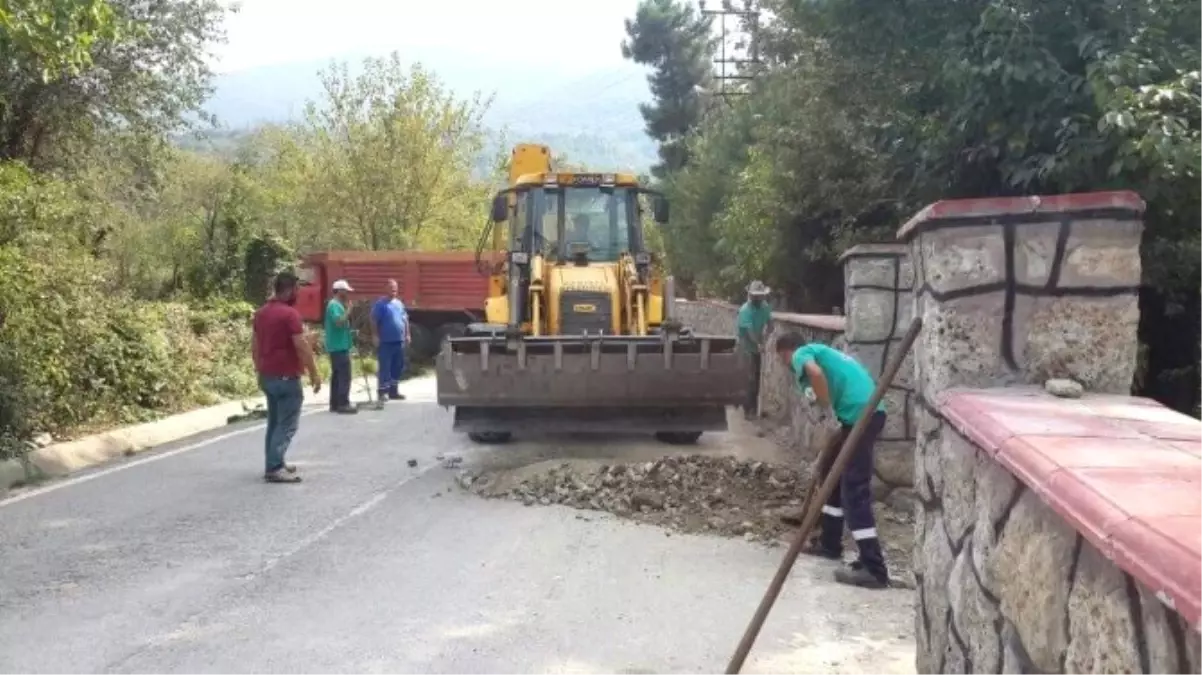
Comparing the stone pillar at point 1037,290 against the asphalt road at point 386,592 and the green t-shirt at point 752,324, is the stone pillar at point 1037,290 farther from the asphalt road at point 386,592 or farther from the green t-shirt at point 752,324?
the green t-shirt at point 752,324

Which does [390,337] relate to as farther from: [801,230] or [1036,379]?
[1036,379]

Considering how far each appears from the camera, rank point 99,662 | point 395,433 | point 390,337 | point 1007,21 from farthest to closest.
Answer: point 390,337, point 395,433, point 1007,21, point 99,662

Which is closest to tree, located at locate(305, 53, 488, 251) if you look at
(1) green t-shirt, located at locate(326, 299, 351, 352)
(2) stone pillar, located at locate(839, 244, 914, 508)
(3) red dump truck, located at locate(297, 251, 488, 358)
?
(3) red dump truck, located at locate(297, 251, 488, 358)

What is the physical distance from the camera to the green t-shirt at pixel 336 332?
14266mm

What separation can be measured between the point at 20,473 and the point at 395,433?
12.4 ft

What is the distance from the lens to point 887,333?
27.9 feet

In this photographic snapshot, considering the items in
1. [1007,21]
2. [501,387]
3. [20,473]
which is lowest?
[20,473]

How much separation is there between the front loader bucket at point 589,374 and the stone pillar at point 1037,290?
21.1ft

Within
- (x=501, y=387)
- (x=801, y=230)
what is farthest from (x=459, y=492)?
(x=801, y=230)

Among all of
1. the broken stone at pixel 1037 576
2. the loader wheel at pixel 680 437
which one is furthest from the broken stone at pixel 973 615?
the loader wheel at pixel 680 437

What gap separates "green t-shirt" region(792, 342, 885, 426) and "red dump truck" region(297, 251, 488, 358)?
17.1 m

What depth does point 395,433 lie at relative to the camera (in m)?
12.5

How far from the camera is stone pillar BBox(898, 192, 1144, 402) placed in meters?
3.71

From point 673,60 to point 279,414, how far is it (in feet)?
155
